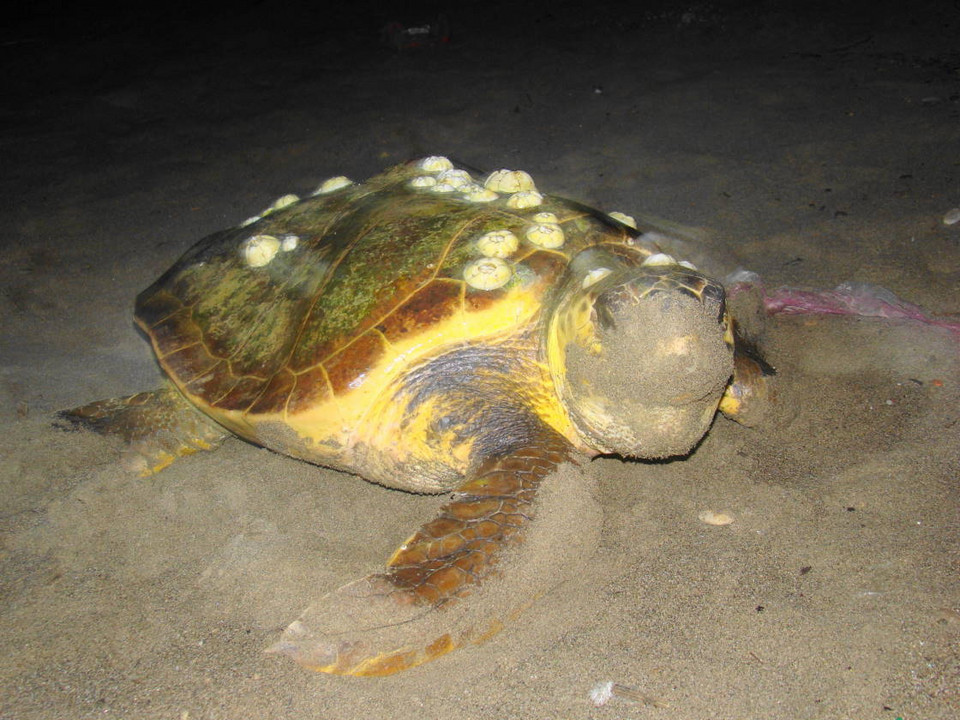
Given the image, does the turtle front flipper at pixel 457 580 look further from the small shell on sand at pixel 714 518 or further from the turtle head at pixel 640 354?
the small shell on sand at pixel 714 518

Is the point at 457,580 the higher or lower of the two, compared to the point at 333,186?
lower

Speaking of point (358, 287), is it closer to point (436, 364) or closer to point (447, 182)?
point (436, 364)

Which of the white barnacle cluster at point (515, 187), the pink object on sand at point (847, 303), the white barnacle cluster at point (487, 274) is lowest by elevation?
the pink object on sand at point (847, 303)

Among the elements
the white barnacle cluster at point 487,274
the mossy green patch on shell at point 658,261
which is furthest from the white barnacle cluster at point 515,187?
the mossy green patch on shell at point 658,261

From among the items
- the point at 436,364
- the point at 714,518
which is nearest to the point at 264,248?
the point at 436,364

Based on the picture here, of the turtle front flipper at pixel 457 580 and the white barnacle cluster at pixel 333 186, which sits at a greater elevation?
the white barnacle cluster at pixel 333 186

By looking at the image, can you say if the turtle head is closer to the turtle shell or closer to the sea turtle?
the sea turtle

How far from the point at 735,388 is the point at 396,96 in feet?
12.9

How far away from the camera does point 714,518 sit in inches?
69.4

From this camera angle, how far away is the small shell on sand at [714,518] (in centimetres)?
175

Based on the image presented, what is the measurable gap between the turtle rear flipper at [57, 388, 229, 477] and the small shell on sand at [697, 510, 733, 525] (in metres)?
1.55

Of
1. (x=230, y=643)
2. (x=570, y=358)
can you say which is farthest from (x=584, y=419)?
(x=230, y=643)

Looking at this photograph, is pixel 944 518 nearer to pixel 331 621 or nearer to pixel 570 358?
pixel 570 358

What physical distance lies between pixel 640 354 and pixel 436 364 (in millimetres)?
585
